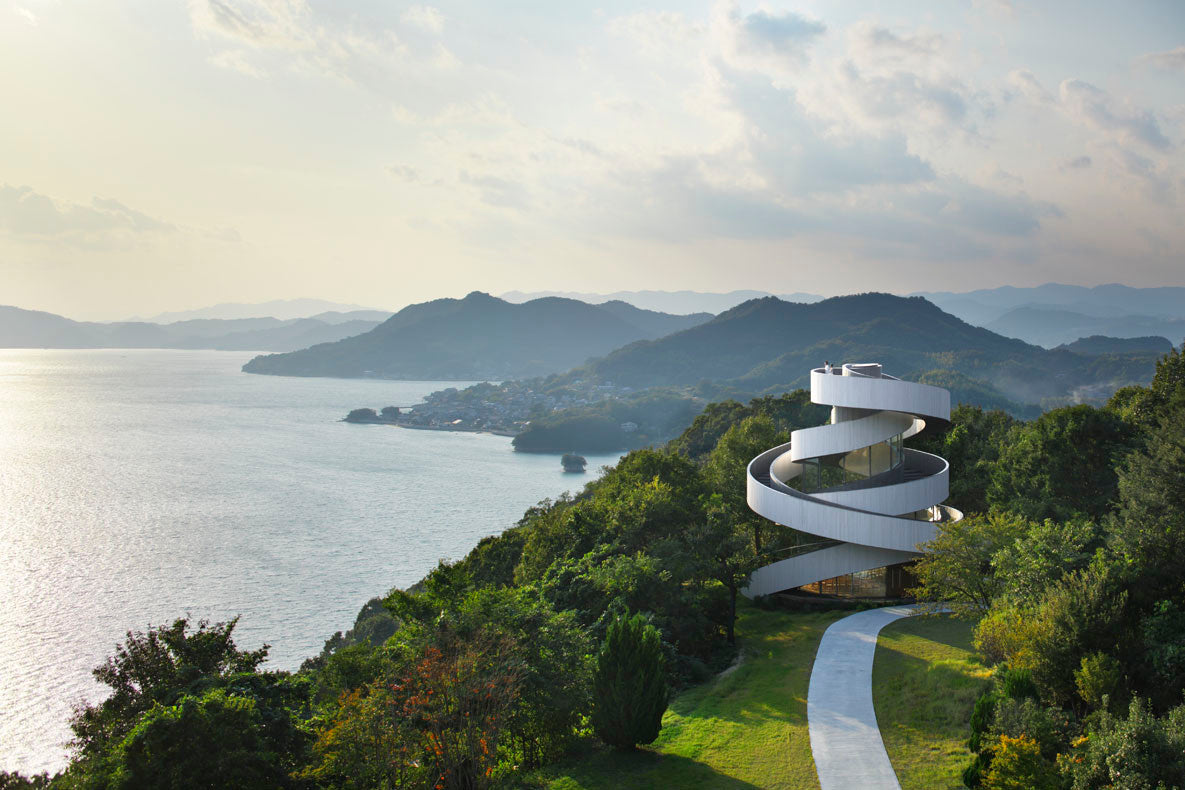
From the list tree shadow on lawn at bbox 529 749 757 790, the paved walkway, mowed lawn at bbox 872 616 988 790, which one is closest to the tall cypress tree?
tree shadow on lawn at bbox 529 749 757 790

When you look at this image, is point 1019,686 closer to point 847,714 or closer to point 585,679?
point 847,714

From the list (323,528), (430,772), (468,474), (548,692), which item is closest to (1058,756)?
(548,692)

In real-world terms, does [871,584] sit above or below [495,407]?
above

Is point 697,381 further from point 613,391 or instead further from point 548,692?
point 548,692

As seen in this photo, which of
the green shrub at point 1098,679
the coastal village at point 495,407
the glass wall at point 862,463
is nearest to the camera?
the green shrub at point 1098,679

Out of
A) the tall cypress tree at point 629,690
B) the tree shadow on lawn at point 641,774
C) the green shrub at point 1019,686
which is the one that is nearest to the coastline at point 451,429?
the tall cypress tree at point 629,690

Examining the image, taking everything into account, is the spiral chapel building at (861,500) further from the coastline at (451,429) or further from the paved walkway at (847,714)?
the coastline at (451,429)

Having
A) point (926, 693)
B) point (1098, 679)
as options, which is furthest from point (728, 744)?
point (1098, 679)
